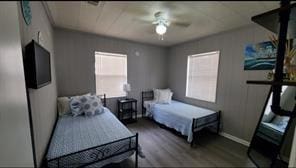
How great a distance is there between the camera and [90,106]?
2391mm

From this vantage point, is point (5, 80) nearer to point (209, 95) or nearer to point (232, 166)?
point (232, 166)

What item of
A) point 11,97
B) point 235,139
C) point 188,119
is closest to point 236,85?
point 235,139

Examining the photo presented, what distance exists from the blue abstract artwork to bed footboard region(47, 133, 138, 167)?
2.33 m

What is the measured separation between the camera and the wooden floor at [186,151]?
1.84 meters

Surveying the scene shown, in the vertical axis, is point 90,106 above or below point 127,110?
above

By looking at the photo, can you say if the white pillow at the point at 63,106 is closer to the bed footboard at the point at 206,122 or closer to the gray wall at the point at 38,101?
the gray wall at the point at 38,101

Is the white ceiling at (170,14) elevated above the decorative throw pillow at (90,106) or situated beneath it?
elevated above

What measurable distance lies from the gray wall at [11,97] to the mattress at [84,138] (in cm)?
53

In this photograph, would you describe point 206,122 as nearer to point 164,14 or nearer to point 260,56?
point 260,56

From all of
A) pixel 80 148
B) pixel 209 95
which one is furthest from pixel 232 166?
pixel 80 148

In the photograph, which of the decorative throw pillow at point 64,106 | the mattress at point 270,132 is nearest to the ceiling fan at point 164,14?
the mattress at point 270,132

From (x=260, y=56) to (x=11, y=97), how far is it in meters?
3.04

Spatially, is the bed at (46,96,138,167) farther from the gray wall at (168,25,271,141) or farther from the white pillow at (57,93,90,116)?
the gray wall at (168,25,271,141)

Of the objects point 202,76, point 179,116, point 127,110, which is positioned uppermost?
point 202,76
